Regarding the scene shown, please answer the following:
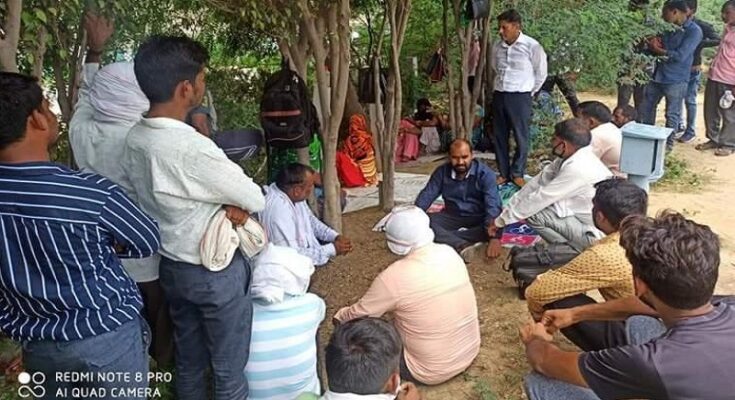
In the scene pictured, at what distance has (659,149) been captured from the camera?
13.4ft

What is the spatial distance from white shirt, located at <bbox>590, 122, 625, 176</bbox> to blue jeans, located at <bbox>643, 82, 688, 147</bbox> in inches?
118

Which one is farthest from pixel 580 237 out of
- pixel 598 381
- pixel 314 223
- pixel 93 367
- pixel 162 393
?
pixel 93 367

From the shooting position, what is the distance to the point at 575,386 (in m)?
2.40

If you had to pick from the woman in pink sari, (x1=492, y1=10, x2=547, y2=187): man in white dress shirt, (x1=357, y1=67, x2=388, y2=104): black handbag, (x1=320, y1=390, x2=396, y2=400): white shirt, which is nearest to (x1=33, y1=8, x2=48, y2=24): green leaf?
(x1=320, y1=390, x2=396, y2=400): white shirt

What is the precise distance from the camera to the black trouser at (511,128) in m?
6.15

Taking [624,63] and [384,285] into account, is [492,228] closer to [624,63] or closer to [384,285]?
[384,285]

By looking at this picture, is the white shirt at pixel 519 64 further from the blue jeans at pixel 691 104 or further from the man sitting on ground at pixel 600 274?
the man sitting on ground at pixel 600 274

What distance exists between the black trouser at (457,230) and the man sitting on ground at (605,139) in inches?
38.0

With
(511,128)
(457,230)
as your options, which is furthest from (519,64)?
(457,230)

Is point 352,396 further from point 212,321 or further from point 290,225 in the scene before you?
Answer: point 290,225

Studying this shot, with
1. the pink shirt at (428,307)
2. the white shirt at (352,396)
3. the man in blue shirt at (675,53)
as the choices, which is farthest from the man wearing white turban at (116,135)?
the man in blue shirt at (675,53)

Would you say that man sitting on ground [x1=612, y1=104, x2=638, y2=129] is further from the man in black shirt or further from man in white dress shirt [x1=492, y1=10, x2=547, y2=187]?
the man in black shirt

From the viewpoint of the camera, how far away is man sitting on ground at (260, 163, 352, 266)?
3.70 m

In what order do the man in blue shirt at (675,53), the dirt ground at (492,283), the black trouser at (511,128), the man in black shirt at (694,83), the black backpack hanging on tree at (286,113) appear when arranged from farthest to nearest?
the man in black shirt at (694,83) → the man in blue shirt at (675,53) → the black trouser at (511,128) → the black backpack hanging on tree at (286,113) → the dirt ground at (492,283)
